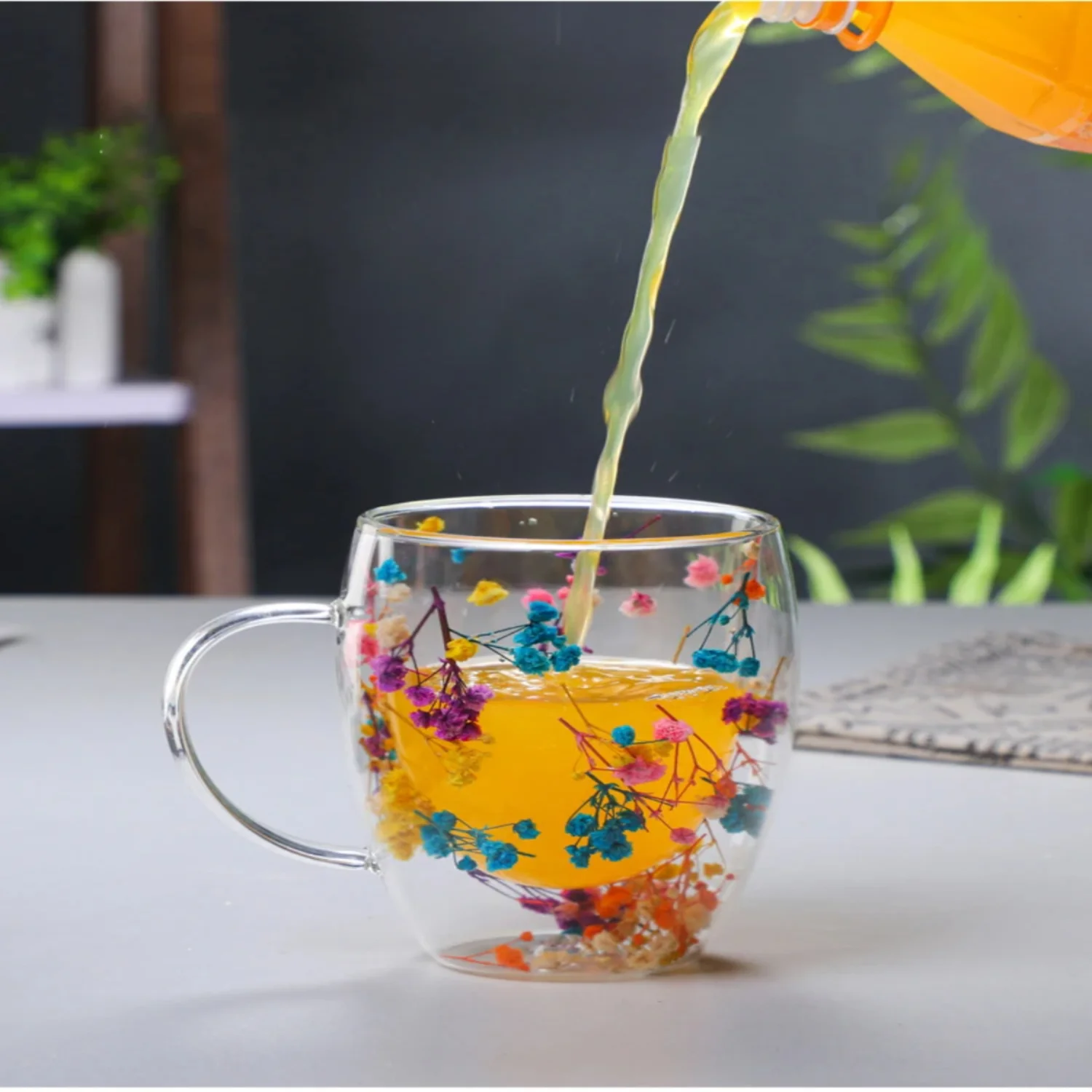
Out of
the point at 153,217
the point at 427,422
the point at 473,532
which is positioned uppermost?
the point at 153,217

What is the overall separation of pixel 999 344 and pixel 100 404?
1.17 m

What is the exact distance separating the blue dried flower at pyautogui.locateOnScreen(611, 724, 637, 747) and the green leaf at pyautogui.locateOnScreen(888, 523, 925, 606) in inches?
68.5

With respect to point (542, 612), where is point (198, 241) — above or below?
above

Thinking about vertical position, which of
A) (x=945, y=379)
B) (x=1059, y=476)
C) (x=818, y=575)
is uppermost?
(x=945, y=379)

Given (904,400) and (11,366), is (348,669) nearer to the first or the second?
(11,366)

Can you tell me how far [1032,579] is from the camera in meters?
1.98

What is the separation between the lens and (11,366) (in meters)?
1.70

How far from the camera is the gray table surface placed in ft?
1.18

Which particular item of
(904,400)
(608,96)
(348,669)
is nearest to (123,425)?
(608,96)

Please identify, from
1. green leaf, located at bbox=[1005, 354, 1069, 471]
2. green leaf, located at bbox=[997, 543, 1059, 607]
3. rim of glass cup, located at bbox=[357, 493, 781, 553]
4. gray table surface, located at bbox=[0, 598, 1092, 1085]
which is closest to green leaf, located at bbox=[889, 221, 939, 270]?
green leaf, located at bbox=[1005, 354, 1069, 471]

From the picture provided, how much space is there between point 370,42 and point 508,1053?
2.15 meters

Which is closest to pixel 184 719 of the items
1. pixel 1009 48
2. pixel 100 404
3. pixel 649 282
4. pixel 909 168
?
pixel 649 282

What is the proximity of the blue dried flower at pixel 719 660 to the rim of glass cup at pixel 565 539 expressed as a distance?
30 millimetres

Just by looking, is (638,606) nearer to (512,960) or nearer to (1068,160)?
(512,960)
